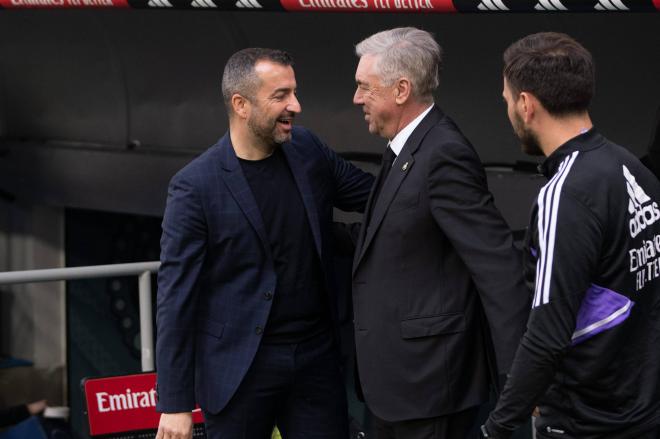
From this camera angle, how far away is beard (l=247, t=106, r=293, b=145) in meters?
3.53

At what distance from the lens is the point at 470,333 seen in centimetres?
322

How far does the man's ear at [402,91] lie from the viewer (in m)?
3.30

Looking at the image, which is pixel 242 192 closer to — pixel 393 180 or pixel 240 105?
pixel 240 105

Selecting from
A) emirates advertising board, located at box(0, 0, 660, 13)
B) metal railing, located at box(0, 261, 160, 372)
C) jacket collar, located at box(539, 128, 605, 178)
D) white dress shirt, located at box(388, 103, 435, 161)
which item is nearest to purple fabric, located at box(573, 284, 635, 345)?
jacket collar, located at box(539, 128, 605, 178)

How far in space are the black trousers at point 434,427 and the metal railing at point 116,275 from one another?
1.69 meters

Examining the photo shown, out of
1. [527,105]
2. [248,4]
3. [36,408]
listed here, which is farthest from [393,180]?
[36,408]

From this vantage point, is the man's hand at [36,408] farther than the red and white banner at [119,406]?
Yes

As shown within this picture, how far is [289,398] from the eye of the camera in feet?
12.0

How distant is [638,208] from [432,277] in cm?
65

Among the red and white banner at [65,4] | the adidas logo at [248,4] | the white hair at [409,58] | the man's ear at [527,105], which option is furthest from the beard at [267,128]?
the red and white banner at [65,4]

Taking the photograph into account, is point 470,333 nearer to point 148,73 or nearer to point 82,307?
point 148,73

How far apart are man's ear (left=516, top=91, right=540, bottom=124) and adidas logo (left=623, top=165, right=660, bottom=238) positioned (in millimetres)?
242

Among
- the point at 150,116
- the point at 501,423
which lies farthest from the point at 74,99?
the point at 501,423

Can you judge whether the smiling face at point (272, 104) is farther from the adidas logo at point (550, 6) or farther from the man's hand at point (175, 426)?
the man's hand at point (175, 426)
